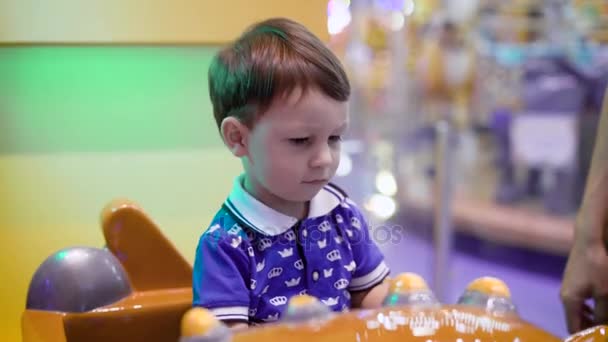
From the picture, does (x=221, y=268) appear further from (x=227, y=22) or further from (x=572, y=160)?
(x=572, y=160)

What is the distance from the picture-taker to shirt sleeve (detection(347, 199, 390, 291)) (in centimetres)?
75

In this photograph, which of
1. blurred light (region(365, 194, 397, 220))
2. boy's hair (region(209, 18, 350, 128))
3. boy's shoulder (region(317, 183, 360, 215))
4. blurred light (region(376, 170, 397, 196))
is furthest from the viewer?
blurred light (region(376, 170, 397, 196))

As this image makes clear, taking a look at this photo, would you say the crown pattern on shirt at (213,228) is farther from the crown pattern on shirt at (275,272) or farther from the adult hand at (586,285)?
the adult hand at (586,285)

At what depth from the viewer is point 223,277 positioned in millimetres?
653

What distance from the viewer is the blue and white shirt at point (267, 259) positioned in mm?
656

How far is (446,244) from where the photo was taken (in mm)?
1697

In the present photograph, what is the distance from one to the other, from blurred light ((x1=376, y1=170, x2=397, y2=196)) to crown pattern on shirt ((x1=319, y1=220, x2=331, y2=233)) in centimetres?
168

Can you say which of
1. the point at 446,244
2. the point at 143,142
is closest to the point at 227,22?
the point at 143,142

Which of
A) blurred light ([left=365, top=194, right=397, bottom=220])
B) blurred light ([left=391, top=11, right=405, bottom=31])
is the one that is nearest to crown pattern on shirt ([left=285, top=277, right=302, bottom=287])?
blurred light ([left=365, top=194, right=397, bottom=220])

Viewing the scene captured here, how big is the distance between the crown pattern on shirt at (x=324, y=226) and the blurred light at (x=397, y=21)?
224 cm

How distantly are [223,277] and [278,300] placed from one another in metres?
0.06

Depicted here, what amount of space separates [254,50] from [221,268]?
0.21 m

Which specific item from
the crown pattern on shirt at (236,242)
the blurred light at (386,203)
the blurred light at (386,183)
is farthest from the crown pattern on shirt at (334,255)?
the blurred light at (386,183)

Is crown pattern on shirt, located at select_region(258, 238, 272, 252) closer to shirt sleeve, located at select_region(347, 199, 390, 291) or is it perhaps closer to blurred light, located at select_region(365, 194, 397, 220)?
shirt sleeve, located at select_region(347, 199, 390, 291)
